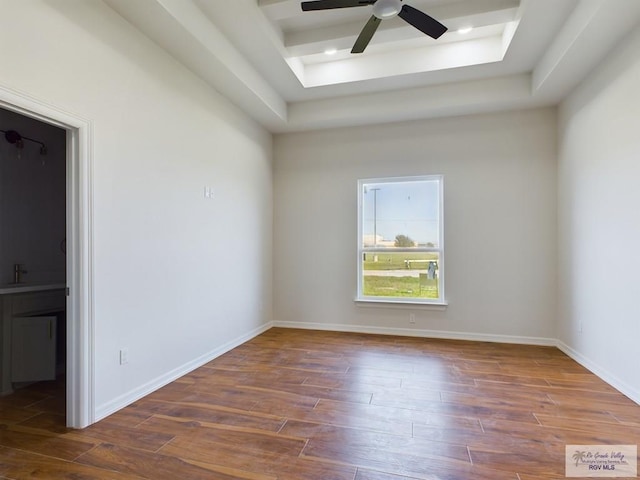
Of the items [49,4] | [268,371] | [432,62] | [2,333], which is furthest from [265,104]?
[2,333]

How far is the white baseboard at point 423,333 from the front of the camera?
13.5ft

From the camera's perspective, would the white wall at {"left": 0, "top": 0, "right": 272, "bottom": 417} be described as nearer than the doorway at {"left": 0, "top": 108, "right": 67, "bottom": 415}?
Yes

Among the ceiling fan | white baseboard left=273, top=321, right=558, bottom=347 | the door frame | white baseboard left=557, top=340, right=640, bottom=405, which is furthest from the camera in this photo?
white baseboard left=273, top=321, right=558, bottom=347

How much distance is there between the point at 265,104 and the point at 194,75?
90 cm

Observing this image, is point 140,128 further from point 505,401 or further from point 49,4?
point 505,401

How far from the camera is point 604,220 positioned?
9.98 ft

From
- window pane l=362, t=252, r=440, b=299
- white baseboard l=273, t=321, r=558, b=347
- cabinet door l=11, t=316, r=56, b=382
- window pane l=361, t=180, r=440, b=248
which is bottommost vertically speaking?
white baseboard l=273, t=321, r=558, b=347

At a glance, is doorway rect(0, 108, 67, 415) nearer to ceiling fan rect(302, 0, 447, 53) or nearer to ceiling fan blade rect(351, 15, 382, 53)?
ceiling fan rect(302, 0, 447, 53)

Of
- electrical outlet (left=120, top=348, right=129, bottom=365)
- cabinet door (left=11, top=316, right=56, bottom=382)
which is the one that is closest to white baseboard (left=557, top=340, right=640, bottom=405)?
electrical outlet (left=120, top=348, right=129, bottom=365)

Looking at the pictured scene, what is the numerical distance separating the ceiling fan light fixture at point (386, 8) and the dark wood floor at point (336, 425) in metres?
2.84

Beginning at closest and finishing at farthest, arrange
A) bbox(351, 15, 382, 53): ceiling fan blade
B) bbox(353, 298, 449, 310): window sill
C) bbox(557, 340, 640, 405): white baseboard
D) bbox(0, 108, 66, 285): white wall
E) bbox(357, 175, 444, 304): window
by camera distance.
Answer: bbox(351, 15, 382, 53): ceiling fan blade → bbox(557, 340, 640, 405): white baseboard → bbox(0, 108, 66, 285): white wall → bbox(353, 298, 449, 310): window sill → bbox(357, 175, 444, 304): window

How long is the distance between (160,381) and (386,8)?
340 centimetres

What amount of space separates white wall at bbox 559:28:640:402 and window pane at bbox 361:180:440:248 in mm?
1469

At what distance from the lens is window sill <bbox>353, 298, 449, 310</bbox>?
4.41 metres
